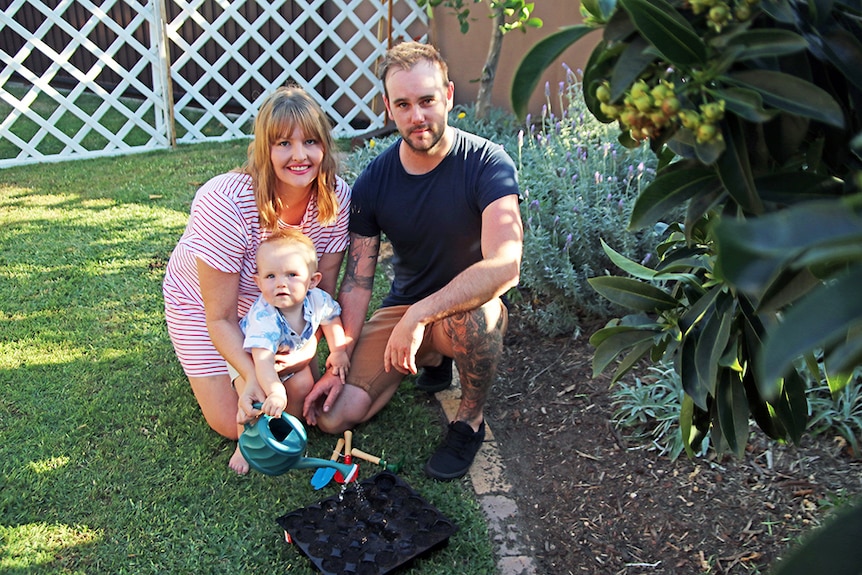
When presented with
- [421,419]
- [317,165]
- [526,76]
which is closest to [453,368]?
[421,419]

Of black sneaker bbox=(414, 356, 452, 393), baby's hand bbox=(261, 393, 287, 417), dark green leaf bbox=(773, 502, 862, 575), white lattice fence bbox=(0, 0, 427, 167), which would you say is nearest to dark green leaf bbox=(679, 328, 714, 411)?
dark green leaf bbox=(773, 502, 862, 575)

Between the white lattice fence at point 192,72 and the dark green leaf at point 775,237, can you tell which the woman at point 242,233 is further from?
the white lattice fence at point 192,72

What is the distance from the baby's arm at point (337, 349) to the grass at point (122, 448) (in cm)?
27

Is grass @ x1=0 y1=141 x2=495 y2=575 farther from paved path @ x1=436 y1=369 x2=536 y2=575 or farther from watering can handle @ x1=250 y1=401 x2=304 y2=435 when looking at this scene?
watering can handle @ x1=250 y1=401 x2=304 y2=435

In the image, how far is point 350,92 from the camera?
7.23 m

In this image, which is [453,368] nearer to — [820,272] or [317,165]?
[317,165]

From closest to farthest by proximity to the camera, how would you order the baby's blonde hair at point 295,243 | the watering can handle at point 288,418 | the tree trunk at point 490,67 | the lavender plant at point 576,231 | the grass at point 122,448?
the grass at point 122,448, the watering can handle at point 288,418, the baby's blonde hair at point 295,243, the lavender plant at point 576,231, the tree trunk at point 490,67

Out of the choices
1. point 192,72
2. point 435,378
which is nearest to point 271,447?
point 435,378

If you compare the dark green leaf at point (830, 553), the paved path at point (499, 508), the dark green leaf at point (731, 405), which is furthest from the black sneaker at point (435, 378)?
the dark green leaf at point (830, 553)

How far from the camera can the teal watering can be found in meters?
2.37

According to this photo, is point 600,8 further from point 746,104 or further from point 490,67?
point 490,67

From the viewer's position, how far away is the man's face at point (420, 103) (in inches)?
104

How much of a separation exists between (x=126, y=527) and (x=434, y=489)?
101 centimetres

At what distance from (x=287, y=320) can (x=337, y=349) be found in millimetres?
237
